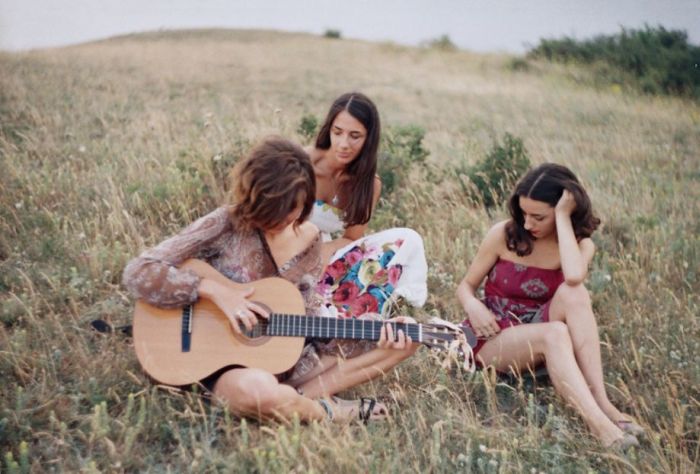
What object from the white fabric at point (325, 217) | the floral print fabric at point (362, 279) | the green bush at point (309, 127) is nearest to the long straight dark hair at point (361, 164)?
the white fabric at point (325, 217)

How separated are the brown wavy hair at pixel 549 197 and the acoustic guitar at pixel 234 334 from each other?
764 millimetres

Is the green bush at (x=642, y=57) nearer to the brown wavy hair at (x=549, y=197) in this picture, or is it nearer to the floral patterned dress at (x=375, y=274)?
the brown wavy hair at (x=549, y=197)

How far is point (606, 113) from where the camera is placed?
1087 cm

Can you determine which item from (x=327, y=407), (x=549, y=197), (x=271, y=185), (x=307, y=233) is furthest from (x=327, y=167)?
(x=327, y=407)

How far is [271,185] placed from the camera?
113 inches

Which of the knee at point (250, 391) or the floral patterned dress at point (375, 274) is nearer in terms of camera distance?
the knee at point (250, 391)

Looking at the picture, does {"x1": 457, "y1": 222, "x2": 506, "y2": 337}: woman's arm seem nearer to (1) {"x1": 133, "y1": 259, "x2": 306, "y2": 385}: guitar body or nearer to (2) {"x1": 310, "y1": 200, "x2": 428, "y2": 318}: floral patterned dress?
(2) {"x1": 310, "y1": 200, "x2": 428, "y2": 318}: floral patterned dress

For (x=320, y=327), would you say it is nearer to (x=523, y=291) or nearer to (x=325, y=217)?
(x=523, y=291)

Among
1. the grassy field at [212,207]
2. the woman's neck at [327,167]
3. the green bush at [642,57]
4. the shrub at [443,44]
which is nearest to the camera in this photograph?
the grassy field at [212,207]

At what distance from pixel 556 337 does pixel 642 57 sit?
1458 cm

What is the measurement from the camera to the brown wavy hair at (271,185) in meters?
2.86

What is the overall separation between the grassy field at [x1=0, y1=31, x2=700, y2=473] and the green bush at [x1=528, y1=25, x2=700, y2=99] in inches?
152

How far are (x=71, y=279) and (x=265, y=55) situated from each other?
51.1ft

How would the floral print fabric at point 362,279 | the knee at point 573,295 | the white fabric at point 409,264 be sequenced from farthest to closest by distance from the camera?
the white fabric at point 409,264 < the floral print fabric at point 362,279 < the knee at point 573,295
